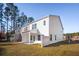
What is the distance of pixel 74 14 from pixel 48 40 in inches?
23.1

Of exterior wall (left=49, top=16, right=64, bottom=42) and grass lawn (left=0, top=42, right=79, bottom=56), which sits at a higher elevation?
exterior wall (left=49, top=16, right=64, bottom=42)

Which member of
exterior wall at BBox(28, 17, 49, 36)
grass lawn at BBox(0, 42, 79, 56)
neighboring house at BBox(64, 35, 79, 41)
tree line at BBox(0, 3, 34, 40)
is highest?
tree line at BBox(0, 3, 34, 40)

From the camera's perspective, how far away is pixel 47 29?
33.1 feet

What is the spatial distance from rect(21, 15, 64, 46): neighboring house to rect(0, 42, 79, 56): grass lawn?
9 cm

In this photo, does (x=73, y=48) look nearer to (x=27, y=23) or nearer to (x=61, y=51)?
(x=61, y=51)

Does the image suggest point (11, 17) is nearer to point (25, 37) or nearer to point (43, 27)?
point (25, 37)

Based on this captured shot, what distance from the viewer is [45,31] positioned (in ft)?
33.1

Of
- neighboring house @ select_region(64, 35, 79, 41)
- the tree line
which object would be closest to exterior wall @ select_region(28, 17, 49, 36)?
the tree line

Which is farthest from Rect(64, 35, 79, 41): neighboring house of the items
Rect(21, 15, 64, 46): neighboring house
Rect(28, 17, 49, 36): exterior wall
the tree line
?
the tree line

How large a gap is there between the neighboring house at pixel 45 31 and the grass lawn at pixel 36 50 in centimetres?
9

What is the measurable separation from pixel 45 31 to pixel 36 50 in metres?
0.33

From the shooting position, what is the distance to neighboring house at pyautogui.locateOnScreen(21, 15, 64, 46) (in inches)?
397

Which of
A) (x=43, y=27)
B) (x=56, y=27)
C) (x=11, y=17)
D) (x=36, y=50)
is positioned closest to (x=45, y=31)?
(x=43, y=27)

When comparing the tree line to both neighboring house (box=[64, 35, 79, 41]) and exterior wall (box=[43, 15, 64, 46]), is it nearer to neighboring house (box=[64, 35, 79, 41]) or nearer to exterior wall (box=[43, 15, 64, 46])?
exterior wall (box=[43, 15, 64, 46])
